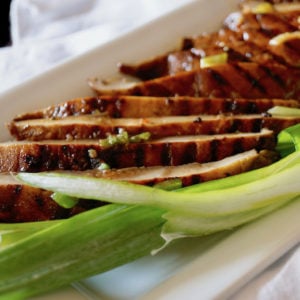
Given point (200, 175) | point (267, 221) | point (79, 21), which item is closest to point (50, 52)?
point (79, 21)

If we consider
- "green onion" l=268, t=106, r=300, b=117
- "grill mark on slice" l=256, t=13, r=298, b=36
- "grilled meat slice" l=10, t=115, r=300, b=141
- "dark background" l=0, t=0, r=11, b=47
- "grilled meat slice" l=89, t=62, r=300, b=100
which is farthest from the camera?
"dark background" l=0, t=0, r=11, b=47

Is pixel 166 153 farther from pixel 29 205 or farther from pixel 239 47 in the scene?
pixel 239 47

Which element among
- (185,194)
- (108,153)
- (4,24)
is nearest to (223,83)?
(108,153)

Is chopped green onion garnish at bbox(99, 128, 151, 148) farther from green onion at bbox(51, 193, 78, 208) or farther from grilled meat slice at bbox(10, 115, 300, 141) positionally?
green onion at bbox(51, 193, 78, 208)

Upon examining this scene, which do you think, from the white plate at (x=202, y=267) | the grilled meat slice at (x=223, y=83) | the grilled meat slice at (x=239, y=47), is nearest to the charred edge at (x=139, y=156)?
Result: the white plate at (x=202, y=267)

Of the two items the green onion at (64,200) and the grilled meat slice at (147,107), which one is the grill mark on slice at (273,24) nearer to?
the grilled meat slice at (147,107)

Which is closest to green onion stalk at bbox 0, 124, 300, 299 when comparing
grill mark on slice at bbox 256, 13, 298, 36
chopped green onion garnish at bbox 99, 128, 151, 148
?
chopped green onion garnish at bbox 99, 128, 151, 148
